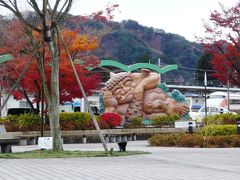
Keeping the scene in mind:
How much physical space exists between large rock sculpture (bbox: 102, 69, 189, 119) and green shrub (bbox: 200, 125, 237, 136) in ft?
38.3

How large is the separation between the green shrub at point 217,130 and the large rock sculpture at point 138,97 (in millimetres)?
11670

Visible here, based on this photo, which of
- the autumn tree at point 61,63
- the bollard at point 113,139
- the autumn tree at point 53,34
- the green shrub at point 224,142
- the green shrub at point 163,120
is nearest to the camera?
Result: the autumn tree at point 53,34

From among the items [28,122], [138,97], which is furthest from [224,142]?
[138,97]

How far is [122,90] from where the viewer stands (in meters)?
33.7

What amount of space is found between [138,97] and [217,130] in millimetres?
12151

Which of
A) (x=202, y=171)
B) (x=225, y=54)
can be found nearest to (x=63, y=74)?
(x=225, y=54)

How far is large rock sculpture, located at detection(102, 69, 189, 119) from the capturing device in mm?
33625

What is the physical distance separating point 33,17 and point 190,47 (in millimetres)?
91652

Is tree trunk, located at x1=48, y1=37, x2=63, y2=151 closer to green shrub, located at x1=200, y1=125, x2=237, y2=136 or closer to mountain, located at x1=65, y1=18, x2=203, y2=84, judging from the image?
green shrub, located at x1=200, y1=125, x2=237, y2=136

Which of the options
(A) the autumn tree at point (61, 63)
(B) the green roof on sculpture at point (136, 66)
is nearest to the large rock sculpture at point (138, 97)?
(A) the autumn tree at point (61, 63)

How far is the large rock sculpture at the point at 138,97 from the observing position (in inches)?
1324

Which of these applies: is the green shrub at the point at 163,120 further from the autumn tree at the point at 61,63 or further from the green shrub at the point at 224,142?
the green shrub at the point at 224,142

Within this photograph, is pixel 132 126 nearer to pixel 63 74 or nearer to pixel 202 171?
pixel 63 74

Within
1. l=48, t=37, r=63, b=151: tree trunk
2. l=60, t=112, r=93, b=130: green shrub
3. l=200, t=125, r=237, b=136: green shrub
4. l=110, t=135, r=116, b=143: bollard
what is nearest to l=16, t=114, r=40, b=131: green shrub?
l=60, t=112, r=93, b=130: green shrub
